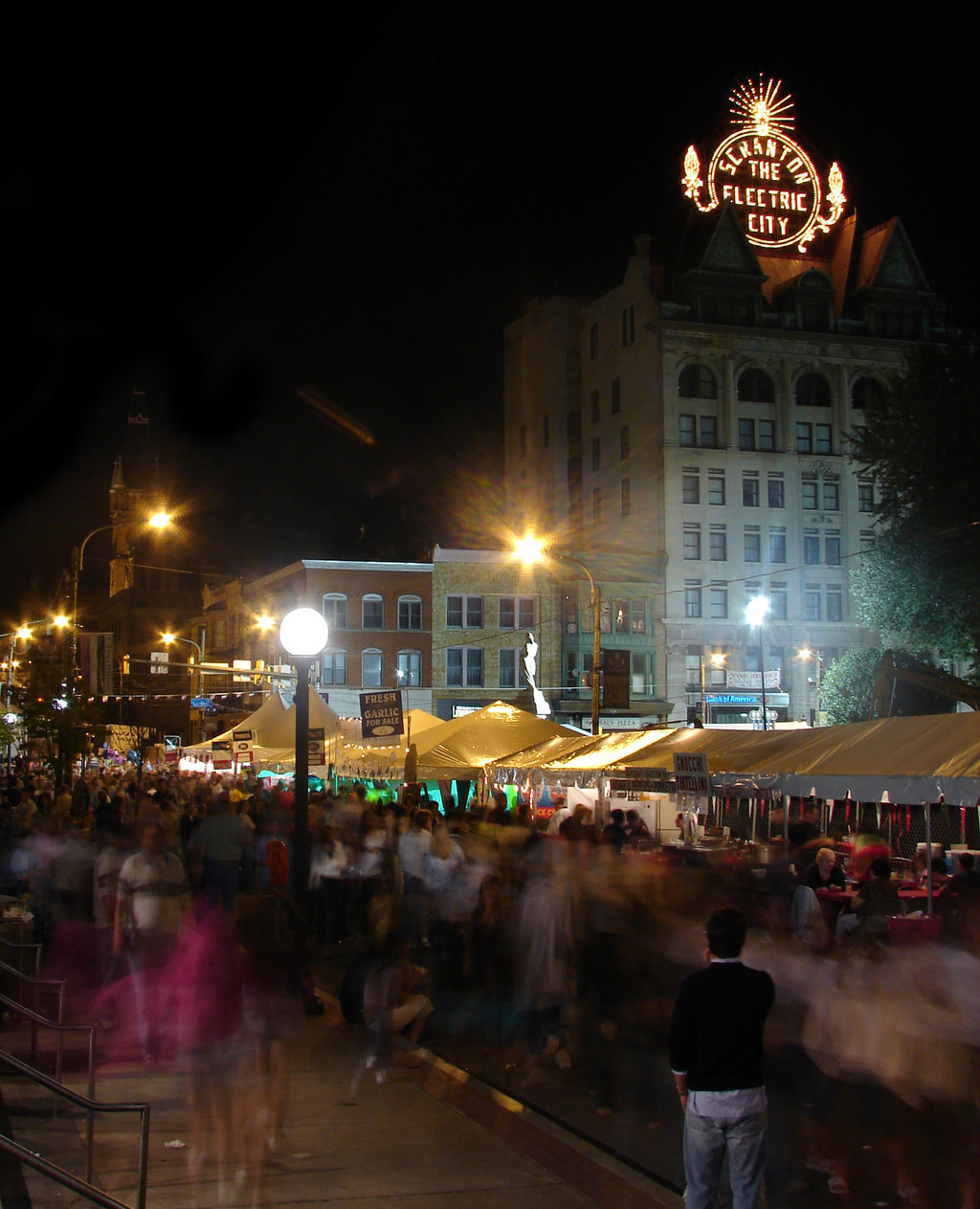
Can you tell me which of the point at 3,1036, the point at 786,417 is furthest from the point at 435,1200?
the point at 786,417

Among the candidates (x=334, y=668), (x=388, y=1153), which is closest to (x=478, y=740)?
(x=388, y=1153)

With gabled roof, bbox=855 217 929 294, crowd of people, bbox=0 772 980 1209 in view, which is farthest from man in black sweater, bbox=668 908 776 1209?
gabled roof, bbox=855 217 929 294

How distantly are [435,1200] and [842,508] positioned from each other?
214 feet

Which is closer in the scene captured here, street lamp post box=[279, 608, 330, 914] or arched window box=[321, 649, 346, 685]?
street lamp post box=[279, 608, 330, 914]

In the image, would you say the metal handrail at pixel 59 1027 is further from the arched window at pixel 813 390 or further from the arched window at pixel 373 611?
the arched window at pixel 813 390

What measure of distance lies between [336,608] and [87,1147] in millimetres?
55044

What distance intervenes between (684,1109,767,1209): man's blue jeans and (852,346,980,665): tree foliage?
31973 mm

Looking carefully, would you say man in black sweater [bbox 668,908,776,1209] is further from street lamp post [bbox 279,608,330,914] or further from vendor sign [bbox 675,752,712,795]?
vendor sign [bbox 675,752,712,795]

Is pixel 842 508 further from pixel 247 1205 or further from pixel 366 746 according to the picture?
pixel 247 1205

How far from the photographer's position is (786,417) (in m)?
67.6

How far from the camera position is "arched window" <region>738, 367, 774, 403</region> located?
2667 inches

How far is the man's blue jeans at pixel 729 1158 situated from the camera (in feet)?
17.7

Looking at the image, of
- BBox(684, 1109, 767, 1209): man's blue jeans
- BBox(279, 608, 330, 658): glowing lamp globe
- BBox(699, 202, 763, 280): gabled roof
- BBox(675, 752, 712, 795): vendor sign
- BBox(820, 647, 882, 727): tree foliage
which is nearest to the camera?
BBox(684, 1109, 767, 1209): man's blue jeans

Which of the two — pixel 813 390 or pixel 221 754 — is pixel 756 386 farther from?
pixel 221 754
